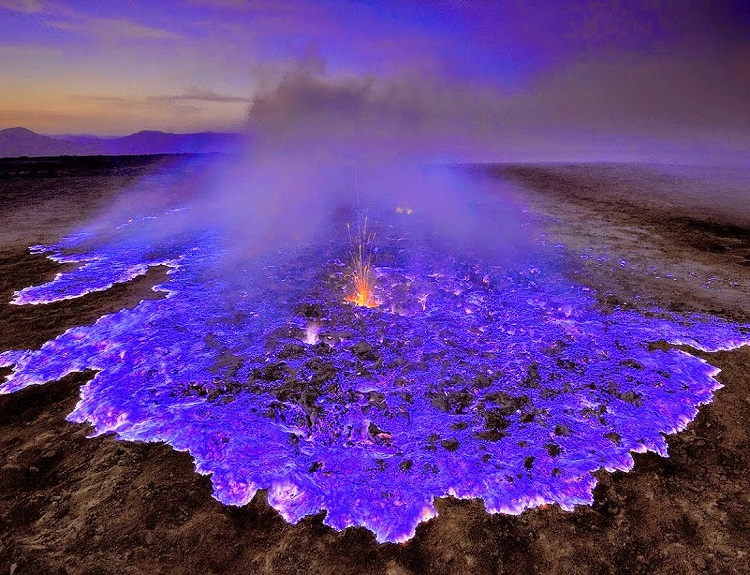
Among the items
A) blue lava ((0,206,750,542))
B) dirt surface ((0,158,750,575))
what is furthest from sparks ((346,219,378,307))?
dirt surface ((0,158,750,575))

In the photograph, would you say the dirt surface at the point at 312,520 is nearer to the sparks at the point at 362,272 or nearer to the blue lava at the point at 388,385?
the blue lava at the point at 388,385

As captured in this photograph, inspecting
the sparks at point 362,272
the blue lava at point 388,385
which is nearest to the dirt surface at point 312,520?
the blue lava at point 388,385

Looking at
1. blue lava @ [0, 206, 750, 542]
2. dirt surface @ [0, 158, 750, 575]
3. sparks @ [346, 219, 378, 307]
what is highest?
sparks @ [346, 219, 378, 307]

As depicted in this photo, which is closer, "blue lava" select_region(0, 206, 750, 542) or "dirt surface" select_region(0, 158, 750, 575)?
"dirt surface" select_region(0, 158, 750, 575)

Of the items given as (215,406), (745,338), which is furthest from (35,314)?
(745,338)

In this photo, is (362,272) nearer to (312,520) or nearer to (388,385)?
(388,385)

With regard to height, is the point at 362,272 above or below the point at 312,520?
above

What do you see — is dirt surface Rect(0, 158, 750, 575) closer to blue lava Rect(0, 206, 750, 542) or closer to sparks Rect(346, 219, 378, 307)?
blue lava Rect(0, 206, 750, 542)

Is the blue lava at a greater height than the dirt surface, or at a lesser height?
greater

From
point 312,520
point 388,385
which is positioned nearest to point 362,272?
point 388,385
